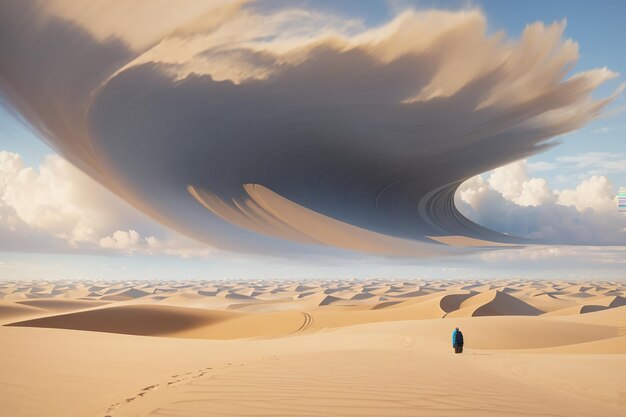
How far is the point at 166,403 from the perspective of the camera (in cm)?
513

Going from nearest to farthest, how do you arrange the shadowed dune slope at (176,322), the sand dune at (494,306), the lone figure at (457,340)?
1. the lone figure at (457,340)
2. the shadowed dune slope at (176,322)
3. the sand dune at (494,306)

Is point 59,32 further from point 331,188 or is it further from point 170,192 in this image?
point 331,188

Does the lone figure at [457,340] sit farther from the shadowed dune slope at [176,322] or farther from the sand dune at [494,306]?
the sand dune at [494,306]

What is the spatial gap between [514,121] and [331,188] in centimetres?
886

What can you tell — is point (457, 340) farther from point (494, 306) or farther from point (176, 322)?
point (494, 306)

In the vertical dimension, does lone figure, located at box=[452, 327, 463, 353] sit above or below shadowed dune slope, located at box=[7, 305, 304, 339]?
above

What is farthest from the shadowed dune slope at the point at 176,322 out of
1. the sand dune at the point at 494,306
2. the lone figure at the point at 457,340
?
the lone figure at the point at 457,340

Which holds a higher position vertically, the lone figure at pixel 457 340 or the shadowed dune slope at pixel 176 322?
the lone figure at pixel 457 340

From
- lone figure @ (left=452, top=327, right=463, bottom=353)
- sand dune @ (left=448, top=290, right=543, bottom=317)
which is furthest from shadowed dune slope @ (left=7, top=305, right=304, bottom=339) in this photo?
lone figure @ (left=452, top=327, right=463, bottom=353)

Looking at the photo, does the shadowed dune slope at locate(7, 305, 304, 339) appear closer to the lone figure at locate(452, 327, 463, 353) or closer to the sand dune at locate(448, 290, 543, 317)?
the sand dune at locate(448, 290, 543, 317)

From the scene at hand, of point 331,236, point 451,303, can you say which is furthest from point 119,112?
point 451,303

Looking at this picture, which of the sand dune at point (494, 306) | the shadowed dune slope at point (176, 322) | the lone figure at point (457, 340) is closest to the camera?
the lone figure at point (457, 340)

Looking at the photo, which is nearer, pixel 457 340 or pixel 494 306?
pixel 457 340

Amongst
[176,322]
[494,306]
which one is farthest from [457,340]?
[494,306]
